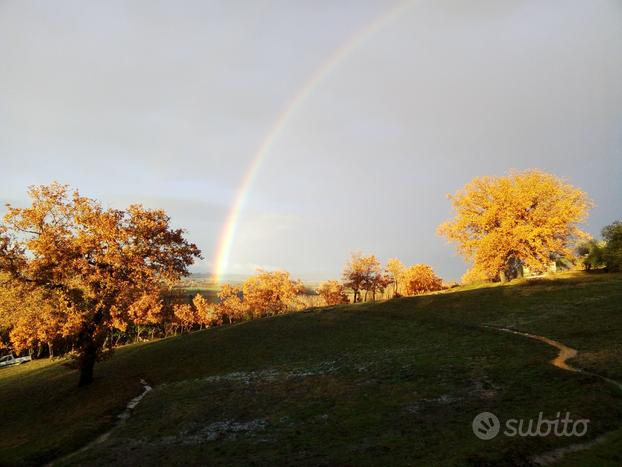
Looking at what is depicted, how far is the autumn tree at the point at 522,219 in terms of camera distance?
68.9 m

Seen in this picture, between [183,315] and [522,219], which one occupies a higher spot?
[522,219]

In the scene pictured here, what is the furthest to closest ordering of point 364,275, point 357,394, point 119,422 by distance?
point 364,275
point 119,422
point 357,394

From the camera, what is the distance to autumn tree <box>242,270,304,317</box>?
415 ft

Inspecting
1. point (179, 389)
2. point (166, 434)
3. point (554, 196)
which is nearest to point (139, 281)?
point (179, 389)

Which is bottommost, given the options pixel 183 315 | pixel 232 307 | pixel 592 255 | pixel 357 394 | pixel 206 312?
pixel 357 394

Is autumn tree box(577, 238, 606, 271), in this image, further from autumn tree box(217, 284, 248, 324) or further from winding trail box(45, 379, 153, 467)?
autumn tree box(217, 284, 248, 324)

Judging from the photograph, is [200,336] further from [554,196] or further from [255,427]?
[554,196]

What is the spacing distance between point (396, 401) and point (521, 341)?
16098 mm

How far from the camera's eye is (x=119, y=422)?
28.6m

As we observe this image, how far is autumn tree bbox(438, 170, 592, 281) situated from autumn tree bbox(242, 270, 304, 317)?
215 ft

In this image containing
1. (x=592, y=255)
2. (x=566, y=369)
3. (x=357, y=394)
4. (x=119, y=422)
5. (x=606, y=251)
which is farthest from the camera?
(x=592, y=255)

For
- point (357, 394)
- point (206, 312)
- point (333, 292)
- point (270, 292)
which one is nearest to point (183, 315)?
point (206, 312)

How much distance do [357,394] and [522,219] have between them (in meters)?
60.5

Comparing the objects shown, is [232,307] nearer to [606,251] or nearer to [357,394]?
[606,251]
